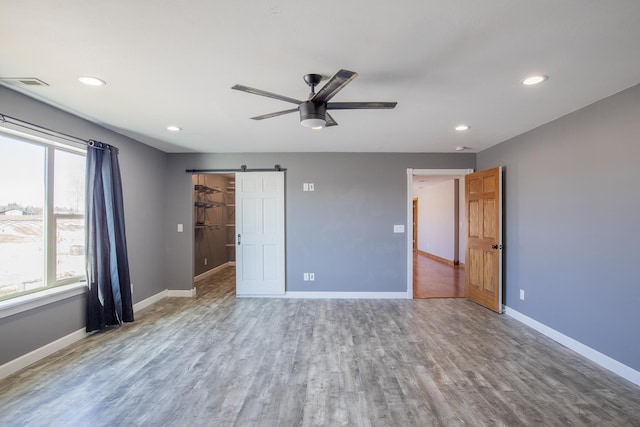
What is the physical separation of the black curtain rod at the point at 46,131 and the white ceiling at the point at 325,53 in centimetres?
27

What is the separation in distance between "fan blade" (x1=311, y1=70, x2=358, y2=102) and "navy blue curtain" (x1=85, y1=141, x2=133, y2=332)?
2909mm

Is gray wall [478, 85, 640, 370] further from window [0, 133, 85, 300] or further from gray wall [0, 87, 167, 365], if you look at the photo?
window [0, 133, 85, 300]

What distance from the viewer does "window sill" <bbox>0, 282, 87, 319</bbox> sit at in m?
2.49

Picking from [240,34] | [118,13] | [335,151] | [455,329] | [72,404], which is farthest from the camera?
[335,151]

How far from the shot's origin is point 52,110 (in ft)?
9.48

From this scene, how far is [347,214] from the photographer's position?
194 inches

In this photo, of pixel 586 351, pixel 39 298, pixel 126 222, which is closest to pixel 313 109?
pixel 39 298

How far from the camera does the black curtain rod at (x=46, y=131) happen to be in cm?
249

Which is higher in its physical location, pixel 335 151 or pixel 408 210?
pixel 335 151

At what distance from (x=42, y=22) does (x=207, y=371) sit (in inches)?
108

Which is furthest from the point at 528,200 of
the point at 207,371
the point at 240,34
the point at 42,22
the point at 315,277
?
the point at 42,22

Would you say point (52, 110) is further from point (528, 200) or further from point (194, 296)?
point (528, 200)

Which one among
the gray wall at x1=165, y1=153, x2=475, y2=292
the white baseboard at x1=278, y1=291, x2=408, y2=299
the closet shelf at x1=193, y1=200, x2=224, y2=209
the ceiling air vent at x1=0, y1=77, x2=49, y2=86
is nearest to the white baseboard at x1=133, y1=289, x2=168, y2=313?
the gray wall at x1=165, y1=153, x2=475, y2=292

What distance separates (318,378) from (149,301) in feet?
11.0
